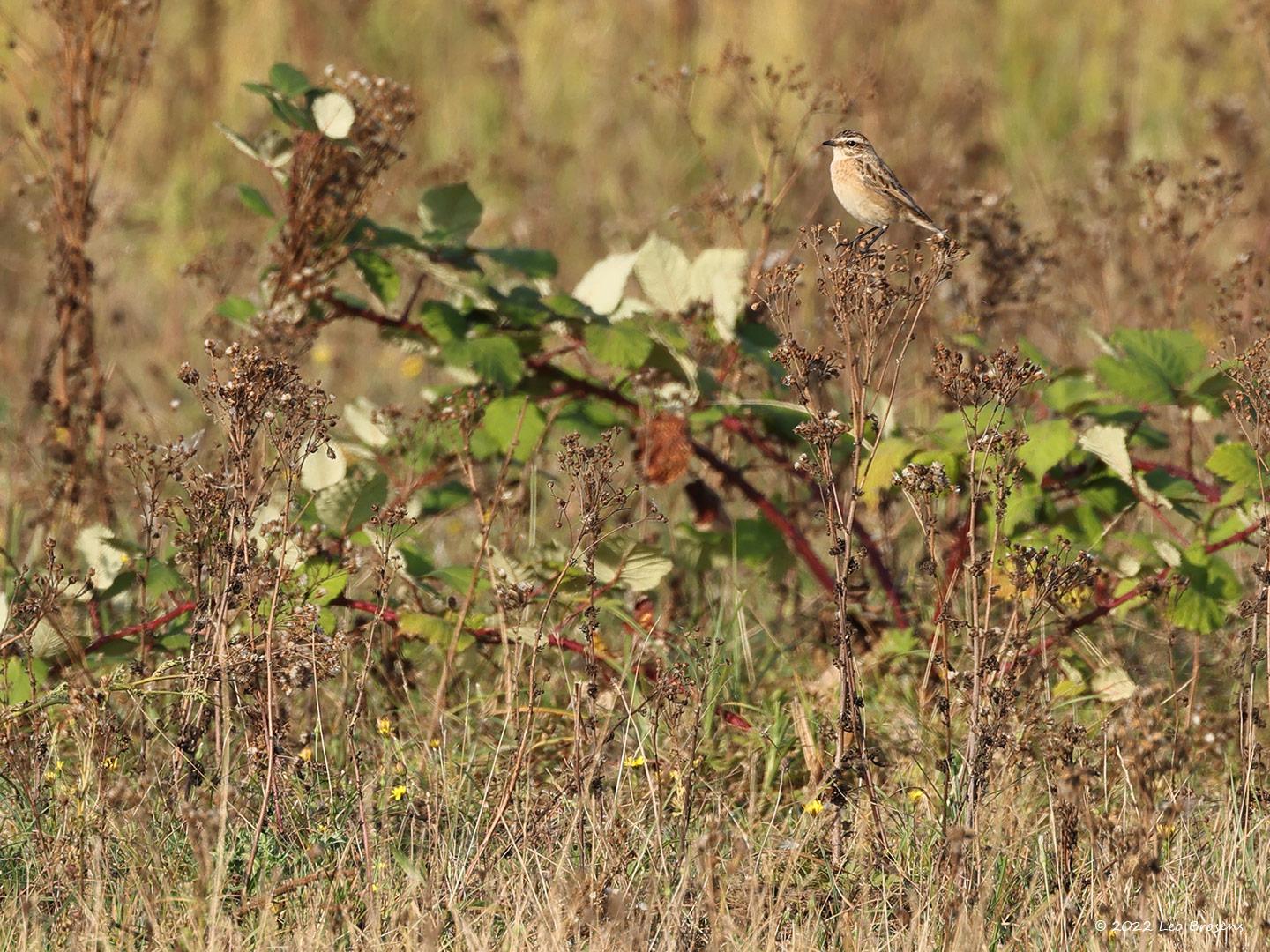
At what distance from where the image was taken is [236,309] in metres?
4.16

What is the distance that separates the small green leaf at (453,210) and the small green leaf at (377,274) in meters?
0.16

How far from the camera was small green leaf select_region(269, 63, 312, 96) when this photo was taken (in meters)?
4.00

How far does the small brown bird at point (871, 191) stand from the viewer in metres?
A: 4.29

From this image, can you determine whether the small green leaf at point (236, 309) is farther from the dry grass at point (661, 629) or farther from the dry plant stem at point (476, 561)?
the dry plant stem at point (476, 561)

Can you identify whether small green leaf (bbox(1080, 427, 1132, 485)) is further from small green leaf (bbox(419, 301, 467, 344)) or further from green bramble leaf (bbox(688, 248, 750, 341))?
small green leaf (bbox(419, 301, 467, 344))

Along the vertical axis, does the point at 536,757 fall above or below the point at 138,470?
below

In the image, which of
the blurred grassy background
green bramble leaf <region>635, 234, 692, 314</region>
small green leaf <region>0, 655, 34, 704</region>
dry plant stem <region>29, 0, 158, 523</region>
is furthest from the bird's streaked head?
small green leaf <region>0, 655, 34, 704</region>

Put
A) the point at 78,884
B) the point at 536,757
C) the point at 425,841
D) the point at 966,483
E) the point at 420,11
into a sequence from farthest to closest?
the point at 420,11
the point at 966,483
the point at 536,757
the point at 425,841
the point at 78,884

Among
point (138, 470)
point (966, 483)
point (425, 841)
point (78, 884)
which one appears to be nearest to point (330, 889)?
point (425, 841)

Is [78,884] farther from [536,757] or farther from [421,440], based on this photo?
[421,440]

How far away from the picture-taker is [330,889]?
301 centimetres

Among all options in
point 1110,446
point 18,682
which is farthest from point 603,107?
point 18,682

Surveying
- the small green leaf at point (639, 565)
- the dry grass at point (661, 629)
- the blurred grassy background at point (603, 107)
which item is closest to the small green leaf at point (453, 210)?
the dry grass at point (661, 629)

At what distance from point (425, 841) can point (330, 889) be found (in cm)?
28
